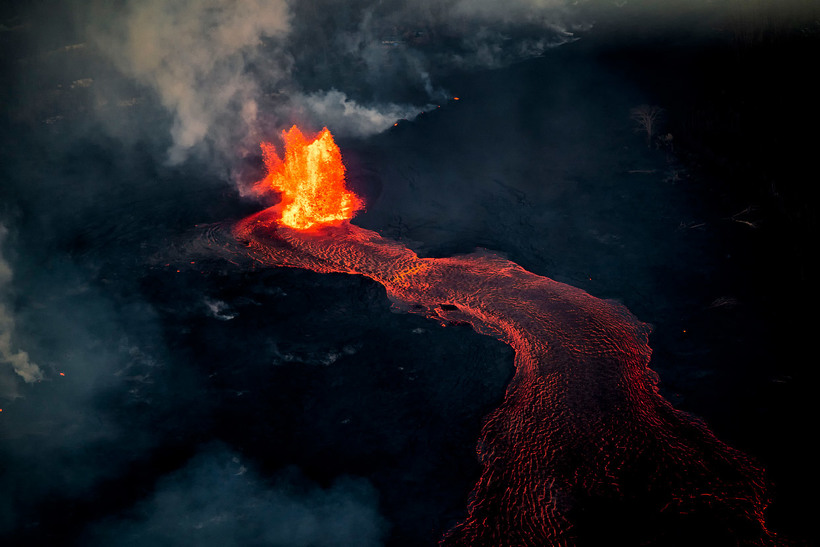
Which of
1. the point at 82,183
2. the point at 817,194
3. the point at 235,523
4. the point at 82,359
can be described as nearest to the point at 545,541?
the point at 235,523

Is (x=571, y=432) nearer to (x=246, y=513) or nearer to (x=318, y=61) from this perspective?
(x=246, y=513)

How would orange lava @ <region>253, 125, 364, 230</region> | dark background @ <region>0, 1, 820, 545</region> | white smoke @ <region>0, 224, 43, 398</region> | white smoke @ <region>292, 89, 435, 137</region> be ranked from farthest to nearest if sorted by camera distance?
1. white smoke @ <region>292, 89, 435, 137</region>
2. orange lava @ <region>253, 125, 364, 230</region>
3. white smoke @ <region>0, 224, 43, 398</region>
4. dark background @ <region>0, 1, 820, 545</region>

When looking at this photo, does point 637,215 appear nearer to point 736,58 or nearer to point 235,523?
point 736,58

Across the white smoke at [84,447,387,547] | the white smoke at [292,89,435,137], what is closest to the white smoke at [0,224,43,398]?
the white smoke at [84,447,387,547]

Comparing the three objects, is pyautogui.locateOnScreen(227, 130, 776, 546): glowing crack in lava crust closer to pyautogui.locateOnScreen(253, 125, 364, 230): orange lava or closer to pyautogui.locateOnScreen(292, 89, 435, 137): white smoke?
pyautogui.locateOnScreen(253, 125, 364, 230): orange lava

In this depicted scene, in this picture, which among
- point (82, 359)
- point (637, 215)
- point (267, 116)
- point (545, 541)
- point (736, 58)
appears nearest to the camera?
point (545, 541)
